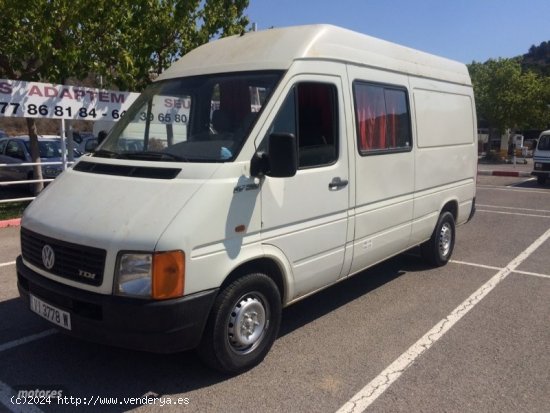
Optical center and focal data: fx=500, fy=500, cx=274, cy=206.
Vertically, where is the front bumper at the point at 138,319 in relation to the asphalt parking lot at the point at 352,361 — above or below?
above

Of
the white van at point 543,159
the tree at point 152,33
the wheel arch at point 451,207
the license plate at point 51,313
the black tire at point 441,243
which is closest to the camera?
→ the license plate at point 51,313

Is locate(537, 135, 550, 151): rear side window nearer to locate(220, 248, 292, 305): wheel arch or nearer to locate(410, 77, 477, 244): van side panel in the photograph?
locate(410, 77, 477, 244): van side panel

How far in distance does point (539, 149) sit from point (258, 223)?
1770 centimetres

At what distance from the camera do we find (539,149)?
18.2m

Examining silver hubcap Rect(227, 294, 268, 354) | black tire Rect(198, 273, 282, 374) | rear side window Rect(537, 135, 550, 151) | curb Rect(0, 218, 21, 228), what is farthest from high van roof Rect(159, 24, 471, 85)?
rear side window Rect(537, 135, 550, 151)

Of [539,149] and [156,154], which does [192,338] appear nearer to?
[156,154]

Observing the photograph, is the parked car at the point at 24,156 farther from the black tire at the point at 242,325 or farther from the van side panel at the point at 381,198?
the black tire at the point at 242,325

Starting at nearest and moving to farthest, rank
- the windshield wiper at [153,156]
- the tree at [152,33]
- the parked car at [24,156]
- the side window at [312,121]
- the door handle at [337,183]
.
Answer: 1. the windshield wiper at [153,156]
2. the side window at [312,121]
3. the door handle at [337,183]
4. the tree at [152,33]
5. the parked car at [24,156]

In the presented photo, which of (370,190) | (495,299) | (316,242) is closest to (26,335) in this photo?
(316,242)

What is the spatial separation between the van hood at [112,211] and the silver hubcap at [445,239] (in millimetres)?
4335

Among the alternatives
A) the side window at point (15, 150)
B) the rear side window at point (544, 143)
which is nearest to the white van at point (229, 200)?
the side window at point (15, 150)

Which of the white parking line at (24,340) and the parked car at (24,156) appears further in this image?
the parked car at (24,156)

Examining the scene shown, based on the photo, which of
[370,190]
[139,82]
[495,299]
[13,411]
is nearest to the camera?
[13,411]

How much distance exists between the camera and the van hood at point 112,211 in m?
3.14
